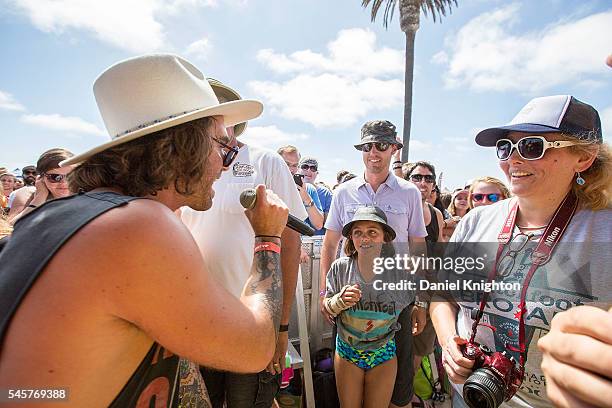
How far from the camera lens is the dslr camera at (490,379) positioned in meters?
1.29

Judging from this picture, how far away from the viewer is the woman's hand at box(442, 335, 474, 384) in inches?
58.0

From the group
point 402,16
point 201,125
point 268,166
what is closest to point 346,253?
point 268,166

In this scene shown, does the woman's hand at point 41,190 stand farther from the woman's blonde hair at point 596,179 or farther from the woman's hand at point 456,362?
the woman's blonde hair at point 596,179

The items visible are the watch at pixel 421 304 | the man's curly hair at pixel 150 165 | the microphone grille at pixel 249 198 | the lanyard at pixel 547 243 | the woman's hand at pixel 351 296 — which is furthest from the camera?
the watch at pixel 421 304

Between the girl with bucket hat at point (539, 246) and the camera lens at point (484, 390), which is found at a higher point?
the girl with bucket hat at point (539, 246)

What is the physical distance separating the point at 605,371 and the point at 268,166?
2.00m

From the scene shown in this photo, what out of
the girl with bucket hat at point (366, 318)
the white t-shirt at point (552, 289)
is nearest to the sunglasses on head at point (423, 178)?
the girl with bucket hat at point (366, 318)

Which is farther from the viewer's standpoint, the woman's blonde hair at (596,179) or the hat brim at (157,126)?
the woman's blonde hair at (596,179)

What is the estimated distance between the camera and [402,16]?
13.8 meters

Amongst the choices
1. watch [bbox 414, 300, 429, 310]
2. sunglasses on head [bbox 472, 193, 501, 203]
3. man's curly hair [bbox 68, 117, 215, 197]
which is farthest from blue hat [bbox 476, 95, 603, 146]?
sunglasses on head [bbox 472, 193, 501, 203]

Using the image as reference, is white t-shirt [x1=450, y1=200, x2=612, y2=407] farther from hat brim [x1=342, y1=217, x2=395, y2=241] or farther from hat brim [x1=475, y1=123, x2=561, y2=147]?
hat brim [x1=342, y1=217, x2=395, y2=241]

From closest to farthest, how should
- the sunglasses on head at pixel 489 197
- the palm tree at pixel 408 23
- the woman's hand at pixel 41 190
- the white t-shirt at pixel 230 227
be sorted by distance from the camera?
1. the white t-shirt at pixel 230 227
2. the woman's hand at pixel 41 190
3. the sunglasses on head at pixel 489 197
4. the palm tree at pixel 408 23

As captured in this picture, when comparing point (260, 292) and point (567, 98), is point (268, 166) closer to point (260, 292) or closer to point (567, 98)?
point (260, 292)

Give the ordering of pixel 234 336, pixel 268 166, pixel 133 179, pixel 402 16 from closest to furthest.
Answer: pixel 234 336 < pixel 133 179 < pixel 268 166 < pixel 402 16
